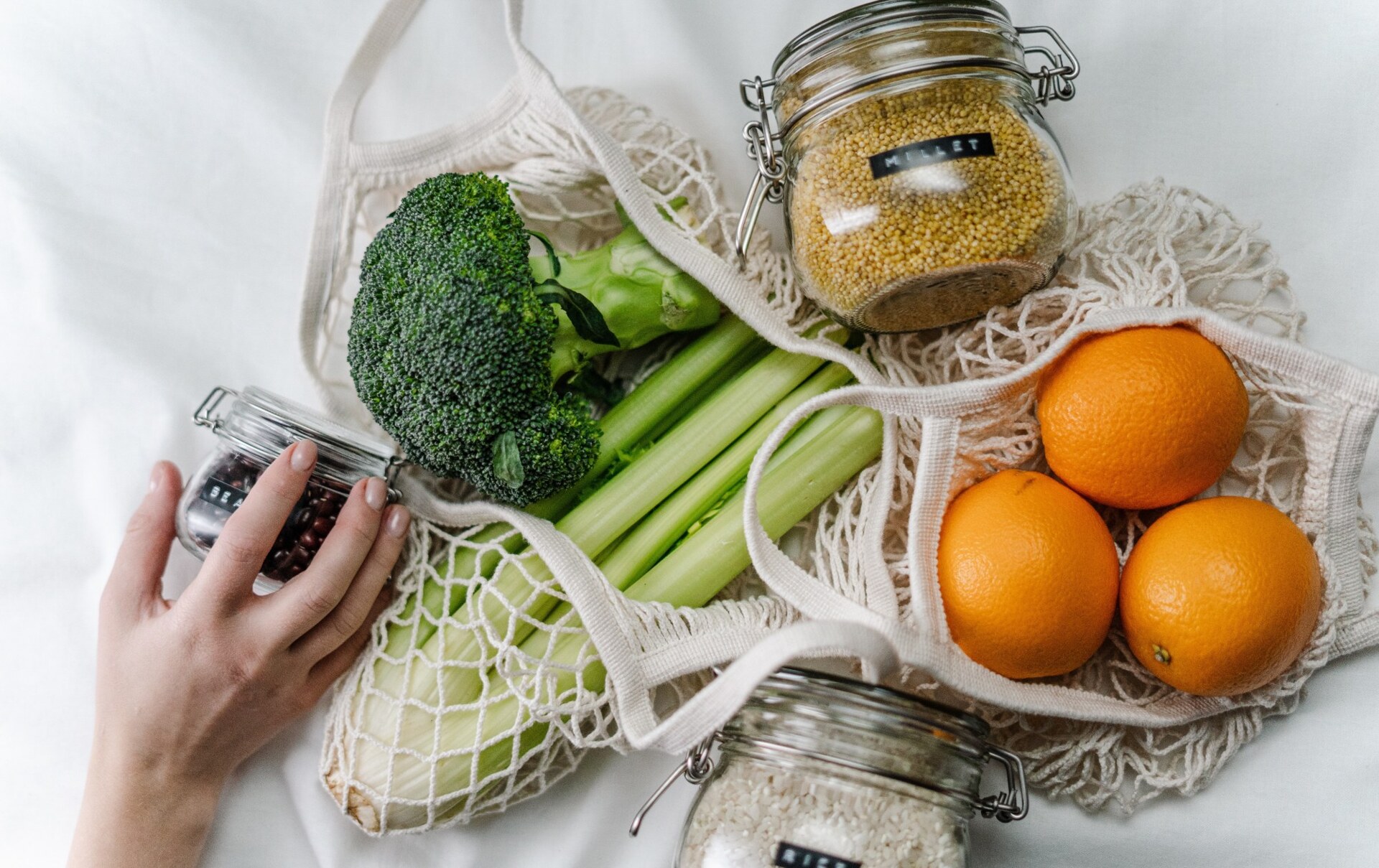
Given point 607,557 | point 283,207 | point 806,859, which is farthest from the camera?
point 283,207

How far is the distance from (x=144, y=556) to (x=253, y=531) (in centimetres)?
18

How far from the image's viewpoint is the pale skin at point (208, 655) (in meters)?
0.85

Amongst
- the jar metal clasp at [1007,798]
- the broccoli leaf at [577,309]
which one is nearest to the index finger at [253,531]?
the broccoli leaf at [577,309]

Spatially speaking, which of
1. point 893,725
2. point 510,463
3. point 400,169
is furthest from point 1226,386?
point 400,169

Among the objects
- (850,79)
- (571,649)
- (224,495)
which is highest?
(850,79)

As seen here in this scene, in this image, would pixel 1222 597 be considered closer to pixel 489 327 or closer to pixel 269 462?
pixel 489 327

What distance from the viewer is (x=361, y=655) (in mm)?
915

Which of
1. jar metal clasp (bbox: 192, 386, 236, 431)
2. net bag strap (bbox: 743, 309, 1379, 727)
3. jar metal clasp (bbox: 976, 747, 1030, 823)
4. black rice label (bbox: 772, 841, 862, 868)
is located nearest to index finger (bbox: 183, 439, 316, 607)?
jar metal clasp (bbox: 192, 386, 236, 431)

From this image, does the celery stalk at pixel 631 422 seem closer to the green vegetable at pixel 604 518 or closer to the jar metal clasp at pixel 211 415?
the green vegetable at pixel 604 518

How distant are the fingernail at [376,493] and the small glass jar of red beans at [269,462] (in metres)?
0.02

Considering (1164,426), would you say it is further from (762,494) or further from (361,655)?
(361,655)

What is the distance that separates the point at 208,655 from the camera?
0.85 m

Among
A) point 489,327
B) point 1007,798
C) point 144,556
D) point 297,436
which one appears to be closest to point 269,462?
point 297,436

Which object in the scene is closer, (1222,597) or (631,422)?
(1222,597)
